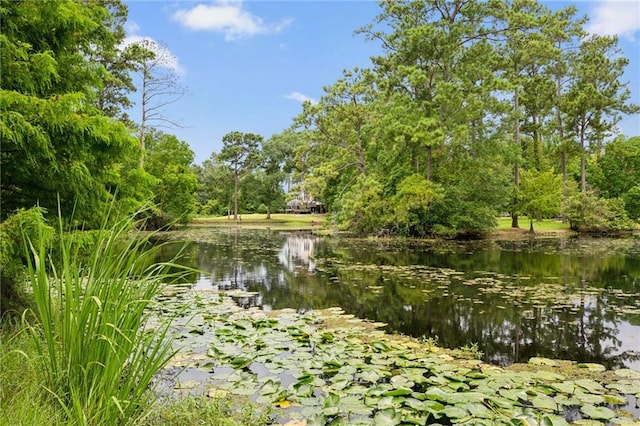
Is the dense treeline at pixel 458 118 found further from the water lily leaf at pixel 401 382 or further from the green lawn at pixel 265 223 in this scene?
the water lily leaf at pixel 401 382

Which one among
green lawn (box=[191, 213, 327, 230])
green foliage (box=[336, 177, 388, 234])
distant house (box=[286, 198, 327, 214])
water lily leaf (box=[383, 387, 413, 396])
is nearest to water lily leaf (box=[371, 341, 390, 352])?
water lily leaf (box=[383, 387, 413, 396])

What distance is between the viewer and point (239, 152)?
38.0 metres

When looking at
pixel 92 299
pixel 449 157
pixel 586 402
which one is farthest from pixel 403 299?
pixel 449 157

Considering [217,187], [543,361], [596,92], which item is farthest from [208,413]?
[217,187]

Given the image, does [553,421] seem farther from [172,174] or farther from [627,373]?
[172,174]

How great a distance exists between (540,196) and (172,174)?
849 inches

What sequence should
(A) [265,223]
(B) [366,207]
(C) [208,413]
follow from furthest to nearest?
(A) [265,223]
(B) [366,207]
(C) [208,413]

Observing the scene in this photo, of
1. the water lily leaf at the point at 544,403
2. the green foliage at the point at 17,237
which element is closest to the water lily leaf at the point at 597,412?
the water lily leaf at the point at 544,403

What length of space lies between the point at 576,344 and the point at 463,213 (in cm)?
1552

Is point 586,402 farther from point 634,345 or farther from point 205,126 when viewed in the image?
point 205,126

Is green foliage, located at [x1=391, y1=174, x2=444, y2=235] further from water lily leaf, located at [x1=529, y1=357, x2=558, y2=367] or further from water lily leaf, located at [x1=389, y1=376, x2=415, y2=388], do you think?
water lily leaf, located at [x1=389, y1=376, x2=415, y2=388]

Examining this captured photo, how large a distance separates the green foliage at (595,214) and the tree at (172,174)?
72.2 feet

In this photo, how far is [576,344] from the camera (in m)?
4.66

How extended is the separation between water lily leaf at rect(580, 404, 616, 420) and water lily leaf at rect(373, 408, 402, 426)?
1396 millimetres
